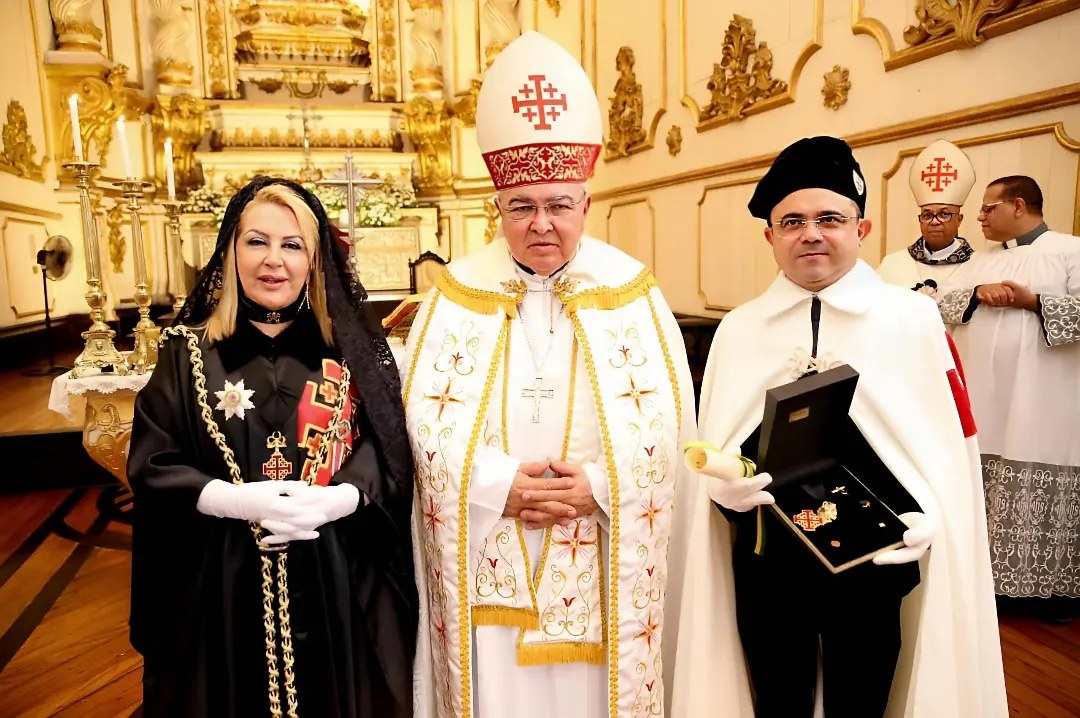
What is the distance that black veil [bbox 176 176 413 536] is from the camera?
1854mm

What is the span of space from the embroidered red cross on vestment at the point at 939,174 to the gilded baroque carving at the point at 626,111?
12.9ft

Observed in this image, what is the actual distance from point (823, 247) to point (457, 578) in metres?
1.31

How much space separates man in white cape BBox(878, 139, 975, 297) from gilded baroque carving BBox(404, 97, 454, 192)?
6552 mm

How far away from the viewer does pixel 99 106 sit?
807 centimetres

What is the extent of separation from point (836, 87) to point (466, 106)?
5.81m

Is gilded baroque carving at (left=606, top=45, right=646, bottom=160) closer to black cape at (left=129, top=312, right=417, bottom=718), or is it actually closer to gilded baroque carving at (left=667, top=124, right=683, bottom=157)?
gilded baroque carving at (left=667, top=124, right=683, bottom=157)

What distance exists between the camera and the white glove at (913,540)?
5.40 feet

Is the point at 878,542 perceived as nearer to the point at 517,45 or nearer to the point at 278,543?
the point at 278,543

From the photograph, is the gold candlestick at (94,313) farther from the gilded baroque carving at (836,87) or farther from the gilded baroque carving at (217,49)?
the gilded baroque carving at (217,49)

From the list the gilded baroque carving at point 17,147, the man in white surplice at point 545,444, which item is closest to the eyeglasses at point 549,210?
the man in white surplice at point 545,444

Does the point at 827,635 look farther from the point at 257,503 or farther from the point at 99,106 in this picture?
the point at 99,106

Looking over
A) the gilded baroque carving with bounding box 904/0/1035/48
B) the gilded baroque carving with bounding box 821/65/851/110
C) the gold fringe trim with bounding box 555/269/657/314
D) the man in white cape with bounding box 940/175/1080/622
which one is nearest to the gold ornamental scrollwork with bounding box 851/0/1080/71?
the gilded baroque carving with bounding box 904/0/1035/48

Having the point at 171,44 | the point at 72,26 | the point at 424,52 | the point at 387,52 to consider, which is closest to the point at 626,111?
the point at 424,52

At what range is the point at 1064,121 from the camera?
3246 mm
